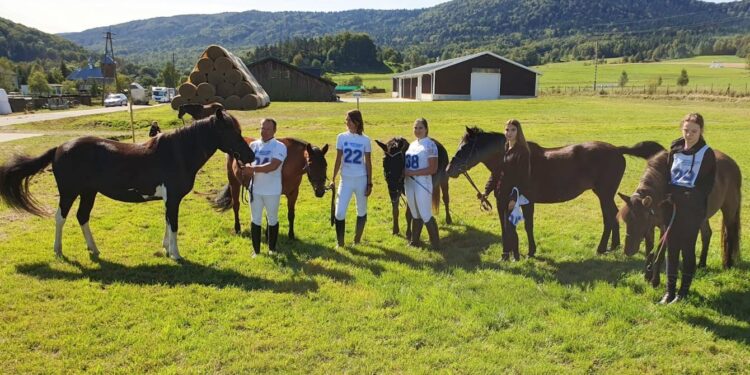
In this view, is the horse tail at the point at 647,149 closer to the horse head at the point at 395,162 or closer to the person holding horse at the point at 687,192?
the person holding horse at the point at 687,192

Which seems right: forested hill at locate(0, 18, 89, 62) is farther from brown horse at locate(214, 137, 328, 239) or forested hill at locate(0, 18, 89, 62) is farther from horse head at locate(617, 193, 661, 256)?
horse head at locate(617, 193, 661, 256)

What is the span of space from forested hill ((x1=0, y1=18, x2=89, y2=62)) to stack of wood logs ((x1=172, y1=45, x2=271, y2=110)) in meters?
140

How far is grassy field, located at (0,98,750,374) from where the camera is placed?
4055mm

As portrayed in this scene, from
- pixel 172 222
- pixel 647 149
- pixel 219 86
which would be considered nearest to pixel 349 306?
pixel 172 222

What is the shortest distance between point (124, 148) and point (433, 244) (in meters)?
4.27

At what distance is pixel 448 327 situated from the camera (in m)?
4.61

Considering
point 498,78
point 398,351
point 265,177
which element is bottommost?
point 398,351

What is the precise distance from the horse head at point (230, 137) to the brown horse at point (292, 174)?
854 mm

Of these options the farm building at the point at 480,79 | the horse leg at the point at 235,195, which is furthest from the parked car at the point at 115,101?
the horse leg at the point at 235,195

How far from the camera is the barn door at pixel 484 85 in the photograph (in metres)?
50.6

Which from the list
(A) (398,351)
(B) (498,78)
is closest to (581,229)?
(A) (398,351)

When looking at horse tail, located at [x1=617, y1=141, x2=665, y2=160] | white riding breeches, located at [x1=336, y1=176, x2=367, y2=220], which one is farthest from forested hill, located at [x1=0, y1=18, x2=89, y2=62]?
horse tail, located at [x1=617, y1=141, x2=665, y2=160]

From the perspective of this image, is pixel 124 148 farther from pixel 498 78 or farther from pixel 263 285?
pixel 498 78

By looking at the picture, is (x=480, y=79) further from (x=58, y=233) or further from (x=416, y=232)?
(x=58, y=233)
